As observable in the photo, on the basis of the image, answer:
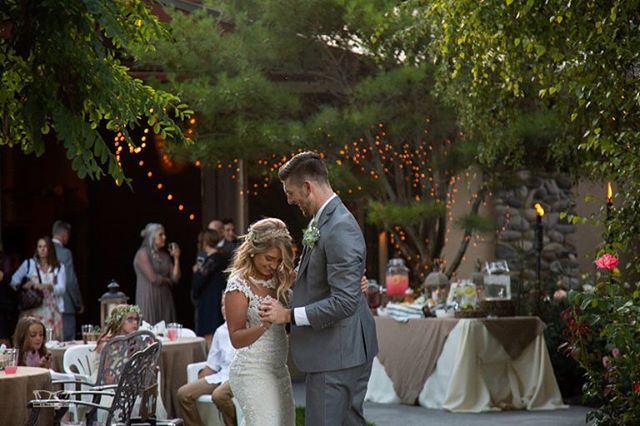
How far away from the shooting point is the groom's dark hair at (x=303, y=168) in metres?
6.25

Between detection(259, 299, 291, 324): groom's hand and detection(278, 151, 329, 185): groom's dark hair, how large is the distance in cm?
58

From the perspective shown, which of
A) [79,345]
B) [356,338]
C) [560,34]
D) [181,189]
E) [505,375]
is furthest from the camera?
[181,189]

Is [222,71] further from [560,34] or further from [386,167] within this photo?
[560,34]

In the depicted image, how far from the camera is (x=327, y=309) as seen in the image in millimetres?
6074

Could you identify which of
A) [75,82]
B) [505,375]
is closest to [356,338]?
[75,82]

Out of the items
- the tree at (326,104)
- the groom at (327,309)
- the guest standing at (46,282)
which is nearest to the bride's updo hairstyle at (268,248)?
the groom at (327,309)

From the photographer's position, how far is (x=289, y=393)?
21.6ft

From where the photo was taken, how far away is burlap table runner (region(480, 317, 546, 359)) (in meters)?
12.7

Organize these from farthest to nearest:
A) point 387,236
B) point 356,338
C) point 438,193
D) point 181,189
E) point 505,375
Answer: point 181,189, point 387,236, point 438,193, point 505,375, point 356,338

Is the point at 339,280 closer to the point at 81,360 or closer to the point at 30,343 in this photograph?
the point at 30,343

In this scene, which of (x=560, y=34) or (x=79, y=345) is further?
(x=79, y=345)

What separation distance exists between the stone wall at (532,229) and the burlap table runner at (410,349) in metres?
3.82

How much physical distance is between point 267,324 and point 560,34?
11.3 feet

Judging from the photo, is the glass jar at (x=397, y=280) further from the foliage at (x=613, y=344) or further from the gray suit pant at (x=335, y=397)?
the gray suit pant at (x=335, y=397)
